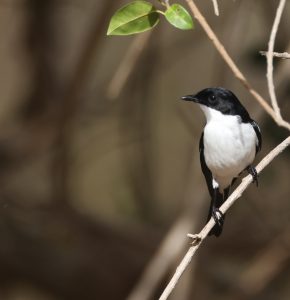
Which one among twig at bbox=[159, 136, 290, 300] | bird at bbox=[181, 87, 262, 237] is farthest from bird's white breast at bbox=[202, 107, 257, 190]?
twig at bbox=[159, 136, 290, 300]

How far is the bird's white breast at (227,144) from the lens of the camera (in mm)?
2393

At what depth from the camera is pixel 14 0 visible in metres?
4.54

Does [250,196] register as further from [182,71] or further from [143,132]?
[182,71]

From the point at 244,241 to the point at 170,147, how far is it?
1.60 m

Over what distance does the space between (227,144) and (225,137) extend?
2 cm

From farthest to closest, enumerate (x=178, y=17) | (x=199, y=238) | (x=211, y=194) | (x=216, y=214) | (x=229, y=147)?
(x=211, y=194)
(x=216, y=214)
(x=229, y=147)
(x=199, y=238)
(x=178, y=17)

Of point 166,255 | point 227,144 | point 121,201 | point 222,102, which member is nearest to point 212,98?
point 222,102

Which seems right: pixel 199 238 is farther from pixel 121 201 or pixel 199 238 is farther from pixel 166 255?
pixel 121 201

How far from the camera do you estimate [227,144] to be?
242 centimetres

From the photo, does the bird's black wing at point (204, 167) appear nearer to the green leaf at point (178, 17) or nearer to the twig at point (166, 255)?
the twig at point (166, 255)

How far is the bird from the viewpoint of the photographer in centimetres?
240

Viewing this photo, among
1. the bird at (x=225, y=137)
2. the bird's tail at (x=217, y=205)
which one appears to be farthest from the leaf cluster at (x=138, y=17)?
the bird's tail at (x=217, y=205)

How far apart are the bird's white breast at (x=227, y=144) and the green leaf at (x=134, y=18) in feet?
2.50

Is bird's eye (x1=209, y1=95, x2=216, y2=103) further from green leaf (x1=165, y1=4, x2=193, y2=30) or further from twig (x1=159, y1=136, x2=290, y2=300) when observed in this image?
green leaf (x1=165, y1=4, x2=193, y2=30)
